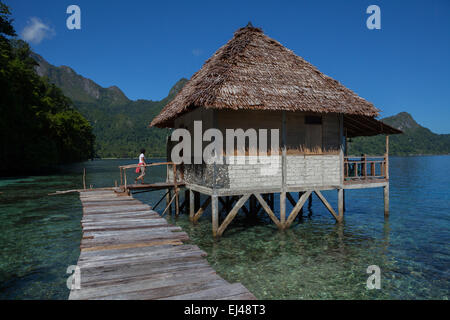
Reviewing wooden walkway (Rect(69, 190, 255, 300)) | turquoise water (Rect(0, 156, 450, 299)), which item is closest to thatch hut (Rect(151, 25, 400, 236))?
turquoise water (Rect(0, 156, 450, 299))

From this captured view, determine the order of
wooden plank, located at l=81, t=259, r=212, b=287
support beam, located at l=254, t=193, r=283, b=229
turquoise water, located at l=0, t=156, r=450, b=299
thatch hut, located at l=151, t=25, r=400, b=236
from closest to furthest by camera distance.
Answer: wooden plank, located at l=81, t=259, r=212, b=287, turquoise water, located at l=0, t=156, r=450, b=299, thatch hut, located at l=151, t=25, r=400, b=236, support beam, located at l=254, t=193, r=283, b=229

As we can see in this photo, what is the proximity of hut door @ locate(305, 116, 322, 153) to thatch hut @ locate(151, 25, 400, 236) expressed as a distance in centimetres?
4

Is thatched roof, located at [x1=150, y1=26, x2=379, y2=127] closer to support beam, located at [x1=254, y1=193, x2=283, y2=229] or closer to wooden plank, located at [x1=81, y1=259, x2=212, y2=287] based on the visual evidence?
support beam, located at [x1=254, y1=193, x2=283, y2=229]

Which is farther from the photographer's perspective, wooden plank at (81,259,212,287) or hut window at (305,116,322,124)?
hut window at (305,116,322,124)

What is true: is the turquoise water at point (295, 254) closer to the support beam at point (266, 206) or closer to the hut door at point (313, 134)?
the support beam at point (266, 206)

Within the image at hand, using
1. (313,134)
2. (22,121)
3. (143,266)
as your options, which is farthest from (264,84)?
(22,121)

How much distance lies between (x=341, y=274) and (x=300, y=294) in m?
1.67

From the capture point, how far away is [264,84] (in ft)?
36.1

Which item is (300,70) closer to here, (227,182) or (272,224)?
(227,182)

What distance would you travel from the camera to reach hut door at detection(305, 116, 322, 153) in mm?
11781

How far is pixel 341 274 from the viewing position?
25.6 feet

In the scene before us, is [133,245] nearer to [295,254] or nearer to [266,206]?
[295,254]

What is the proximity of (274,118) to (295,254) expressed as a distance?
4.75 m

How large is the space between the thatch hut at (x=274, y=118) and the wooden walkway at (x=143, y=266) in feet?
14.4
